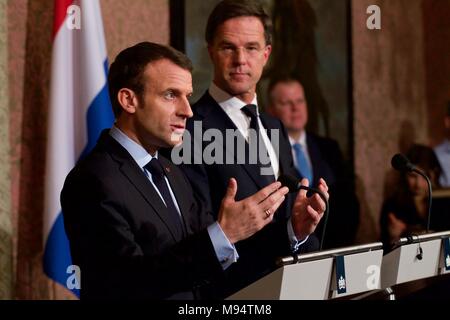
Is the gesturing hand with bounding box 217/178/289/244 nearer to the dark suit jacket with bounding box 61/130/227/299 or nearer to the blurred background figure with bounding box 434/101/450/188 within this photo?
the dark suit jacket with bounding box 61/130/227/299

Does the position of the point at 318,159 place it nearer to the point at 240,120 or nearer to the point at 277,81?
the point at 277,81

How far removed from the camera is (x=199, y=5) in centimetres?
458

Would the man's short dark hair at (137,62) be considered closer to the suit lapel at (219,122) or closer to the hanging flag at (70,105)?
the suit lapel at (219,122)

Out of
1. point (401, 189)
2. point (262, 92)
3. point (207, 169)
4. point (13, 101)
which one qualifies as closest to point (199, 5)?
point (262, 92)

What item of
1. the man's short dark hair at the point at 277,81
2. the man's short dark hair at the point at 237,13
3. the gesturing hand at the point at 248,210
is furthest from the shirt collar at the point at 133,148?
the man's short dark hair at the point at 277,81

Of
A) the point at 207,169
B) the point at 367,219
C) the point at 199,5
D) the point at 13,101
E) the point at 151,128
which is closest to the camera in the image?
the point at 151,128

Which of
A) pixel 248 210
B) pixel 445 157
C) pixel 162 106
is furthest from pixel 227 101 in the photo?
pixel 445 157

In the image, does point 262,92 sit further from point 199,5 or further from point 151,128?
point 151,128

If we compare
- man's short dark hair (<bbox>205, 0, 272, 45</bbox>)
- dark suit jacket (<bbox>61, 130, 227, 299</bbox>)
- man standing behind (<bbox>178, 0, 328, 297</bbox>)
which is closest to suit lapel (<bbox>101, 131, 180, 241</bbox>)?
dark suit jacket (<bbox>61, 130, 227, 299</bbox>)

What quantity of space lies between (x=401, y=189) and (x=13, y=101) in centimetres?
270

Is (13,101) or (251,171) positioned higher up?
(13,101)

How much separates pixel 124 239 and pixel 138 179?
25cm

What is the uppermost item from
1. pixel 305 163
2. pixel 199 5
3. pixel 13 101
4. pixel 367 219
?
pixel 199 5

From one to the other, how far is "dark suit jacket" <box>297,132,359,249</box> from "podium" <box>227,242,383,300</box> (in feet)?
8.10
